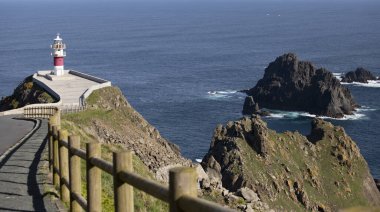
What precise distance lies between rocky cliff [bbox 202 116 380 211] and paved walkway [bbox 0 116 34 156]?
1514 centimetres

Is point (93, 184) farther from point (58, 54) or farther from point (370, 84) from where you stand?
point (370, 84)

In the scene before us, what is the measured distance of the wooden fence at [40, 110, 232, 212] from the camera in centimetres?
579

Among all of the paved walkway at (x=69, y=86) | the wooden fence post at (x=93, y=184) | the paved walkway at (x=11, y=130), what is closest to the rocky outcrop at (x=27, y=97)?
the paved walkway at (x=69, y=86)

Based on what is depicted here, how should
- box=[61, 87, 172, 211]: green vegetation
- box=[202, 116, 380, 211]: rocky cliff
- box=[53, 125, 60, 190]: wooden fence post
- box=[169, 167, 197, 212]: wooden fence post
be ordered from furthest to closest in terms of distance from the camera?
box=[202, 116, 380, 211]: rocky cliff
box=[61, 87, 172, 211]: green vegetation
box=[53, 125, 60, 190]: wooden fence post
box=[169, 167, 197, 212]: wooden fence post

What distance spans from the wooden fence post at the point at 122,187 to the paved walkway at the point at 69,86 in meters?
44.1

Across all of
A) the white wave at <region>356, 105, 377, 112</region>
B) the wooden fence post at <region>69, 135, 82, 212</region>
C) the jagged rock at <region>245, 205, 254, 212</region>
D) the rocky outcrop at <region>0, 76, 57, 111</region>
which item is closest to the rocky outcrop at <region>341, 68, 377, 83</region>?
the white wave at <region>356, 105, 377, 112</region>

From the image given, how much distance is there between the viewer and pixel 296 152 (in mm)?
59656

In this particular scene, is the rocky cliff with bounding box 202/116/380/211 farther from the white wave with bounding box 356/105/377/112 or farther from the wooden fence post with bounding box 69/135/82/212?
the white wave with bounding box 356/105/377/112

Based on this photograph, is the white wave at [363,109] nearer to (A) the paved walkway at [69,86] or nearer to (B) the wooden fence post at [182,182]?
(A) the paved walkway at [69,86]

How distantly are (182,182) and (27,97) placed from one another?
55751 millimetres

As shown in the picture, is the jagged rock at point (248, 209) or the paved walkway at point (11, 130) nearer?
the paved walkway at point (11, 130)

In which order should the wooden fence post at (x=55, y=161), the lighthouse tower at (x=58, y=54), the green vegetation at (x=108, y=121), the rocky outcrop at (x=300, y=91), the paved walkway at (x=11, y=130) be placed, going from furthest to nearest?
the rocky outcrop at (x=300, y=91), the lighthouse tower at (x=58, y=54), the paved walkway at (x=11, y=130), the green vegetation at (x=108, y=121), the wooden fence post at (x=55, y=161)

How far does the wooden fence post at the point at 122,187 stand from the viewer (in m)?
7.82

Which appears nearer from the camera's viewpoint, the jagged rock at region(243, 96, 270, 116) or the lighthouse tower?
the lighthouse tower
